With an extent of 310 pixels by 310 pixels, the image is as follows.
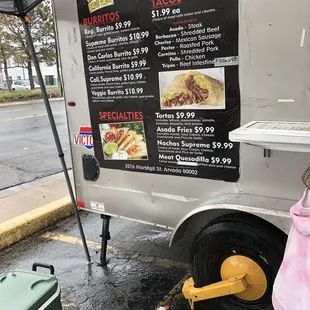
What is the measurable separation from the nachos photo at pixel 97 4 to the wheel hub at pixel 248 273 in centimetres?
197

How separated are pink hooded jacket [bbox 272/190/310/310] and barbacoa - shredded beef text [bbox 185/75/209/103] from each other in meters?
0.95

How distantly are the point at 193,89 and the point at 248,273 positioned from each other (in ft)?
4.11

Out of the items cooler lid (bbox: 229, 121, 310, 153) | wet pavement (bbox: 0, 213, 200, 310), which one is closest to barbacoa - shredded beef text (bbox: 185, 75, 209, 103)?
cooler lid (bbox: 229, 121, 310, 153)

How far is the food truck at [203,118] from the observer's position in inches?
81.7

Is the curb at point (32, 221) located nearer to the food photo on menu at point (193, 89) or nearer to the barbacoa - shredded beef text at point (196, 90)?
the food photo on menu at point (193, 89)

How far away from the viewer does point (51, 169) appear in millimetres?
7172

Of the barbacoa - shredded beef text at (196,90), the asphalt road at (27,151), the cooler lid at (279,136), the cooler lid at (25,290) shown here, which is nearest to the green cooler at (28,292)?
the cooler lid at (25,290)

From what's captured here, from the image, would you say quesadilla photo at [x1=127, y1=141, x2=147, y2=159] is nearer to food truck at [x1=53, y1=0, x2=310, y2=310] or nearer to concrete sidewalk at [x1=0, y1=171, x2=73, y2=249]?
food truck at [x1=53, y1=0, x2=310, y2=310]

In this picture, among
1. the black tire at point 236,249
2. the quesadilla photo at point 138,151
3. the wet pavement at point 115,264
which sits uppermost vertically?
the quesadilla photo at point 138,151

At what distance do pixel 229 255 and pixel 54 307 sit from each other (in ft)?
3.75

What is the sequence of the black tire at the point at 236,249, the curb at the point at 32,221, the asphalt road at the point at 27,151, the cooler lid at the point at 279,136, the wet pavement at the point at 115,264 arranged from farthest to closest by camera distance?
1. the asphalt road at the point at 27,151
2. the curb at the point at 32,221
3. the wet pavement at the point at 115,264
4. the black tire at the point at 236,249
5. the cooler lid at the point at 279,136

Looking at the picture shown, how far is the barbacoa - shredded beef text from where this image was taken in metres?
2.36

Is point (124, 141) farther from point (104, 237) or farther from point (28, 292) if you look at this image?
point (28, 292)

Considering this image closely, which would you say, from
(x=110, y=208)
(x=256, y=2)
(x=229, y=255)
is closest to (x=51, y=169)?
(x=110, y=208)
